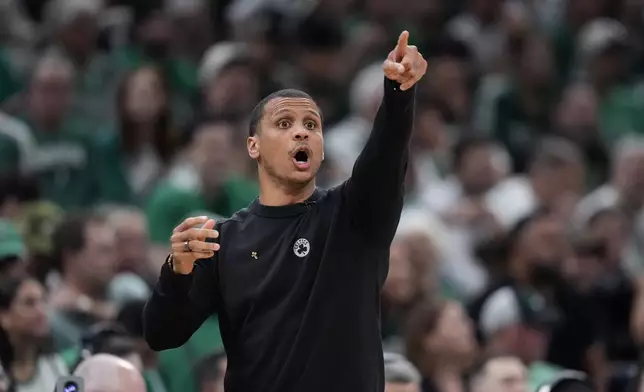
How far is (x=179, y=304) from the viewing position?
172 inches

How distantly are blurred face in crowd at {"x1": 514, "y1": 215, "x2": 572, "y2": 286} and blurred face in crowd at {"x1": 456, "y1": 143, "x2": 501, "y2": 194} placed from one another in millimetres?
894

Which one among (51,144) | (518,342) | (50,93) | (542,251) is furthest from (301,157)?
(50,93)

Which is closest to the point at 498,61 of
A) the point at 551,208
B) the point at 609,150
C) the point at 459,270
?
the point at 609,150

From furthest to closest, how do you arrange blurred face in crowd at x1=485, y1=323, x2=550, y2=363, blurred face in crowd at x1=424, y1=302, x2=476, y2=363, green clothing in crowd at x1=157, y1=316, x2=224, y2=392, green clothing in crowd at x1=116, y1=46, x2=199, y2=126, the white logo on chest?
green clothing in crowd at x1=116, y1=46, x2=199, y2=126
blurred face in crowd at x1=485, y1=323, x2=550, y2=363
blurred face in crowd at x1=424, y1=302, x2=476, y2=363
green clothing in crowd at x1=157, y1=316, x2=224, y2=392
the white logo on chest

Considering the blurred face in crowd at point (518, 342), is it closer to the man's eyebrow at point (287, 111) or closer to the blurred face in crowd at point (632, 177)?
the blurred face in crowd at point (632, 177)

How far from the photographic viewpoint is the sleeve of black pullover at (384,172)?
13.7 feet

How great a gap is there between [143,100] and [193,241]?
17.5ft

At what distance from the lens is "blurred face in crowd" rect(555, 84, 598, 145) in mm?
11031

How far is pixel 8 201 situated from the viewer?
8.29 m

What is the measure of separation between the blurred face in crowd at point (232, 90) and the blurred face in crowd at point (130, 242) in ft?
5.40

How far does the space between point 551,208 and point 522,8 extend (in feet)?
9.60

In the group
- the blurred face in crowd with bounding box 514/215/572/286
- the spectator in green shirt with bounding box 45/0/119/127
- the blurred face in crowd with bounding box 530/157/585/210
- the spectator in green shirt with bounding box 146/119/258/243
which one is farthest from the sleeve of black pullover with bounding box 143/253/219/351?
the blurred face in crowd with bounding box 530/157/585/210

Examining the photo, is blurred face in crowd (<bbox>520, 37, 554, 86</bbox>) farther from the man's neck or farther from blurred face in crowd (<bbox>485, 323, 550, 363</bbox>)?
the man's neck

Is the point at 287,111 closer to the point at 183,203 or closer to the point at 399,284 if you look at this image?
A: the point at 399,284
